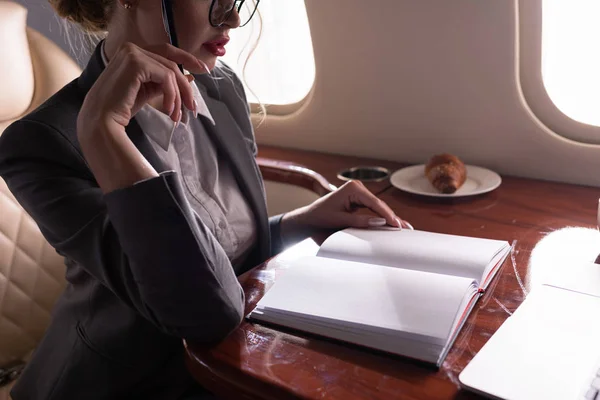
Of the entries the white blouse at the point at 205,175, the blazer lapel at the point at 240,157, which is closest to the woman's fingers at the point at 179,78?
the white blouse at the point at 205,175

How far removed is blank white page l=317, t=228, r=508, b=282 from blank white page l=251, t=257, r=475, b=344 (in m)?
0.05

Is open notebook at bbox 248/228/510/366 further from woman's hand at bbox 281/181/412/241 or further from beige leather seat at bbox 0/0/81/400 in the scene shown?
beige leather seat at bbox 0/0/81/400

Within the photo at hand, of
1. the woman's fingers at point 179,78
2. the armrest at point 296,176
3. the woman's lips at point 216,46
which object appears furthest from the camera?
the armrest at point 296,176

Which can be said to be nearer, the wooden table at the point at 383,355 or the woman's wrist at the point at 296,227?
the wooden table at the point at 383,355

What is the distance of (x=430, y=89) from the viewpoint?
147cm

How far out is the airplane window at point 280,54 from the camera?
5.77 feet

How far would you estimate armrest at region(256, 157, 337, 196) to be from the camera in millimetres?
1364

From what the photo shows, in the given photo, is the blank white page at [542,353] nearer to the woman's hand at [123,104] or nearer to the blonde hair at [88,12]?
the woman's hand at [123,104]

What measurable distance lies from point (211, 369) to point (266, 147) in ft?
4.25

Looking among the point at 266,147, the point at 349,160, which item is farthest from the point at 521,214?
the point at 266,147

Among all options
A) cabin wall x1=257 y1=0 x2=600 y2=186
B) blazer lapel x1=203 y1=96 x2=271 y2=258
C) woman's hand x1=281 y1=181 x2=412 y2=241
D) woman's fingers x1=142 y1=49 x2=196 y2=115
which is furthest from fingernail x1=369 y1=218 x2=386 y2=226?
cabin wall x1=257 y1=0 x2=600 y2=186

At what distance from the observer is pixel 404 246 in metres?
0.91

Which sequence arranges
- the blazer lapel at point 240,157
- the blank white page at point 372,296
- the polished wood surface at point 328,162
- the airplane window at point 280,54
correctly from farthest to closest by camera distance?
the airplane window at point 280,54 → the polished wood surface at point 328,162 → the blazer lapel at point 240,157 → the blank white page at point 372,296

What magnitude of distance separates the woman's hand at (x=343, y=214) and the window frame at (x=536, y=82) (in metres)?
0.52
